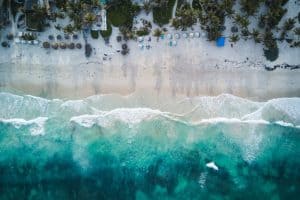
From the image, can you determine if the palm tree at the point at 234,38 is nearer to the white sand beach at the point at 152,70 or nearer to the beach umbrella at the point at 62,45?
the white sand beach at the point at 152,70

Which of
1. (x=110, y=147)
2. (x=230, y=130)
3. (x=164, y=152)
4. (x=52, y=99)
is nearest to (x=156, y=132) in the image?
(x=164, y=152)

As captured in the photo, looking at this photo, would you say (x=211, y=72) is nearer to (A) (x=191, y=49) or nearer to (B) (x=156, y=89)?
(A) (x=191, y=49)

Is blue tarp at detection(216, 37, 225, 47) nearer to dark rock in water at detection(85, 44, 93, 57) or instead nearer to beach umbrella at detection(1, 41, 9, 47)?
dark rock in water at detection(85, 44, 93, 57)

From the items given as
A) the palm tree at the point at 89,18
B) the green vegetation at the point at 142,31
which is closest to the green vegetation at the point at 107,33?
the palm tree at the point at 89,18

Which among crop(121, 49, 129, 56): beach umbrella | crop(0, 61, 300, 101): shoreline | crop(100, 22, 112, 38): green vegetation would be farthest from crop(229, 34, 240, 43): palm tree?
crop(100, 22, 112, 38): green vegetation

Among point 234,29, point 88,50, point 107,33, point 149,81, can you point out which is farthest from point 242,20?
point 88,50
